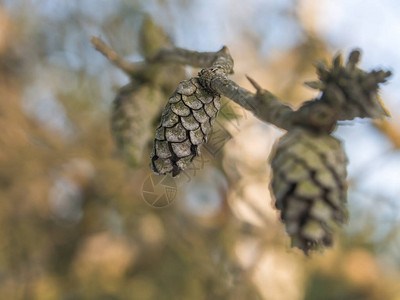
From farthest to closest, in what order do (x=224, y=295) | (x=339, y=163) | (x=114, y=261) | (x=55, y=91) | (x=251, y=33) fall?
1. (x=251, y=33)
2. (x=114, y=261)
3. (x=55, y=91)
4. (x=224, y=295)
5. (x=339, y=163)

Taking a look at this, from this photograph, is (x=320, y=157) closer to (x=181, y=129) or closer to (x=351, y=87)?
(x=351, y=87)

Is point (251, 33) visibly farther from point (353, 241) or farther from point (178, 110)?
point (178, 110)

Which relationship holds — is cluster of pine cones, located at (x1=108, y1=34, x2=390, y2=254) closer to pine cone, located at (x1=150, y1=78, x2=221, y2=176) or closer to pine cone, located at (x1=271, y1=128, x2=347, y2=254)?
pine cone, located at (x1=271, y1=128, x2=347, y2=254)

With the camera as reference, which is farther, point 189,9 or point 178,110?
point 189,9

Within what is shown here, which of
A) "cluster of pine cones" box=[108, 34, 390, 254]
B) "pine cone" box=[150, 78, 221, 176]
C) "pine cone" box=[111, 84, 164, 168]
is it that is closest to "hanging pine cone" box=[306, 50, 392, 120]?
"cluster of pine cones" box=[108, 34, 390, 254]

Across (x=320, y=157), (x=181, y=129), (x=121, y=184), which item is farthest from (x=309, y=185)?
(x=121, y=184)

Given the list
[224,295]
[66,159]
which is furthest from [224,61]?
[66,159]

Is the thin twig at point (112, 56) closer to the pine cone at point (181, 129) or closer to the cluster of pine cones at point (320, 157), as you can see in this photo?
the pine cone at point (181, 129)
